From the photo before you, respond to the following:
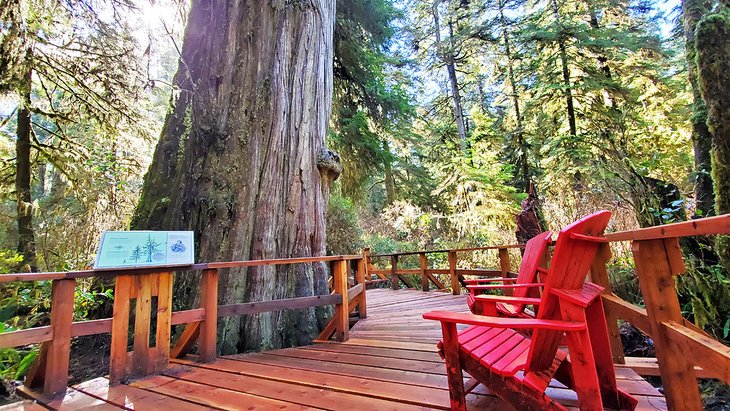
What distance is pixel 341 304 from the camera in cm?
328

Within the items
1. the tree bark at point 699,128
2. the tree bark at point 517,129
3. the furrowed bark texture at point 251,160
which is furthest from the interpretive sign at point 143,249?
the tree bark at point 517,129

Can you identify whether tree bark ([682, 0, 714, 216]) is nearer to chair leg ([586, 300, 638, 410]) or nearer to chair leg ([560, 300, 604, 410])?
chair leg ([586, 300, 638, 410])

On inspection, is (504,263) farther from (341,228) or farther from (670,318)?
(341,228)

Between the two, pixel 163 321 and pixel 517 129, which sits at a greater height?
pixel 517 129

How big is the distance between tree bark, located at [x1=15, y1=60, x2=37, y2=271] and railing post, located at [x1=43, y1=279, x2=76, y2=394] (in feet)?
15.2

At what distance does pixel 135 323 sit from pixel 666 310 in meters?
3.07

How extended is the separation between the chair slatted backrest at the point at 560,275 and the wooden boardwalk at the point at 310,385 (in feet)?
1.69

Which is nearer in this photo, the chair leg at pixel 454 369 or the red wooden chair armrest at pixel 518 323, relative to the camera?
the red wooden chair armrest at pixel 518 323

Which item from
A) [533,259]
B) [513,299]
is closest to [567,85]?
[533,259]

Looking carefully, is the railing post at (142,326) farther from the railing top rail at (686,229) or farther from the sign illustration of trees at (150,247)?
the railing top rail at (686,229)

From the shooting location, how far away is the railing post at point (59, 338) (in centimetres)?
210

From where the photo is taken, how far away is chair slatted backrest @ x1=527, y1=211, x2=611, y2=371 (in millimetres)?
1274

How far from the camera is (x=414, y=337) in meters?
3.27

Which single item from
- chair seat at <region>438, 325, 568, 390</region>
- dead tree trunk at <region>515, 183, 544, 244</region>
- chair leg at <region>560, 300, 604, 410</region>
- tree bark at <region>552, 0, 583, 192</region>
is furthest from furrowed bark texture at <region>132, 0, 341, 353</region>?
tree bark at <region>552, 0, 583, 192</region>
